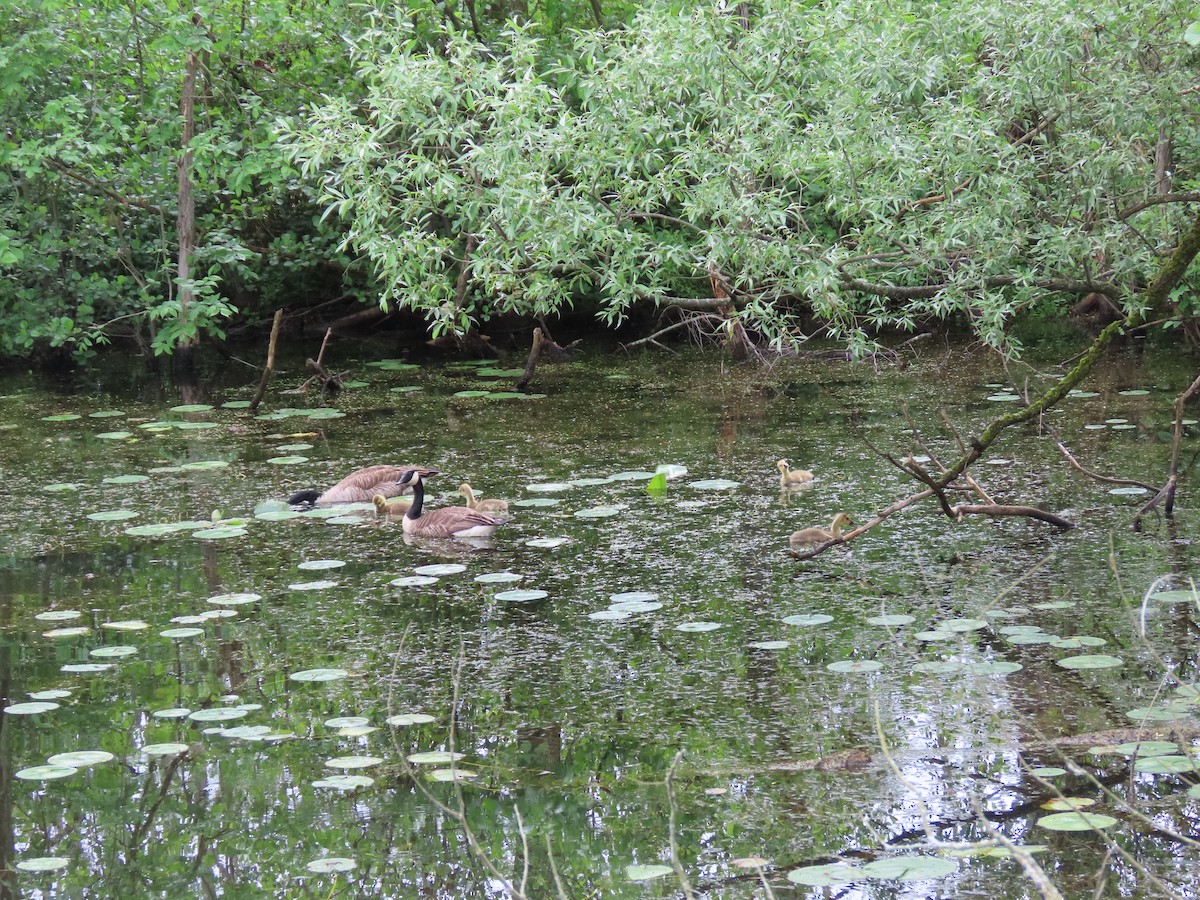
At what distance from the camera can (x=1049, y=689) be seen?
3.74 m

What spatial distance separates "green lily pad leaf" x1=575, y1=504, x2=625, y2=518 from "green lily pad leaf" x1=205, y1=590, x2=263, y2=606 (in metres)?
1.68

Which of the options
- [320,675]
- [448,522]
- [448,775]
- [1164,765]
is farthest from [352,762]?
[448,522]

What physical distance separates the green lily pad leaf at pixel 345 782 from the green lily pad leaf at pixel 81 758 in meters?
0.63

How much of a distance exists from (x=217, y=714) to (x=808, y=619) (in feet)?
6.32

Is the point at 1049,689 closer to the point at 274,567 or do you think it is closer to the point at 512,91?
the point at 274,567

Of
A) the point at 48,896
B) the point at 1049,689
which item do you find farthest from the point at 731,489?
the point at 48,896

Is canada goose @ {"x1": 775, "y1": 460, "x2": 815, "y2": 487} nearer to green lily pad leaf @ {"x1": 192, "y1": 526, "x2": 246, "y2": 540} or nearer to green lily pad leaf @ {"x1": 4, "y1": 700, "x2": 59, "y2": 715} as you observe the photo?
green lily pad leaf @ {"x1": 192, "y1": 526, "x2": 246, "y2": 540}

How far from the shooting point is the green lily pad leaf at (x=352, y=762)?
3410 millimetres

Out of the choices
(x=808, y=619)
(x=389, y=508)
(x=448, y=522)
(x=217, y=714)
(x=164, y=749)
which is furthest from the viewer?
(x=389, y=508)

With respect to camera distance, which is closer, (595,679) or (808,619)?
(595,679)

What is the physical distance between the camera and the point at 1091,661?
3.88 m

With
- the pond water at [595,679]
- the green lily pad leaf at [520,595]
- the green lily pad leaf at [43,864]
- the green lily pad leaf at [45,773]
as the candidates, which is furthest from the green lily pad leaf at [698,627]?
the green lily pad leaf at [43,864]

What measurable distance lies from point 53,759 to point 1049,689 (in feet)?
9.04

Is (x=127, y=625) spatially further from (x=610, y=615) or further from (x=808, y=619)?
(x=808, y=619)
